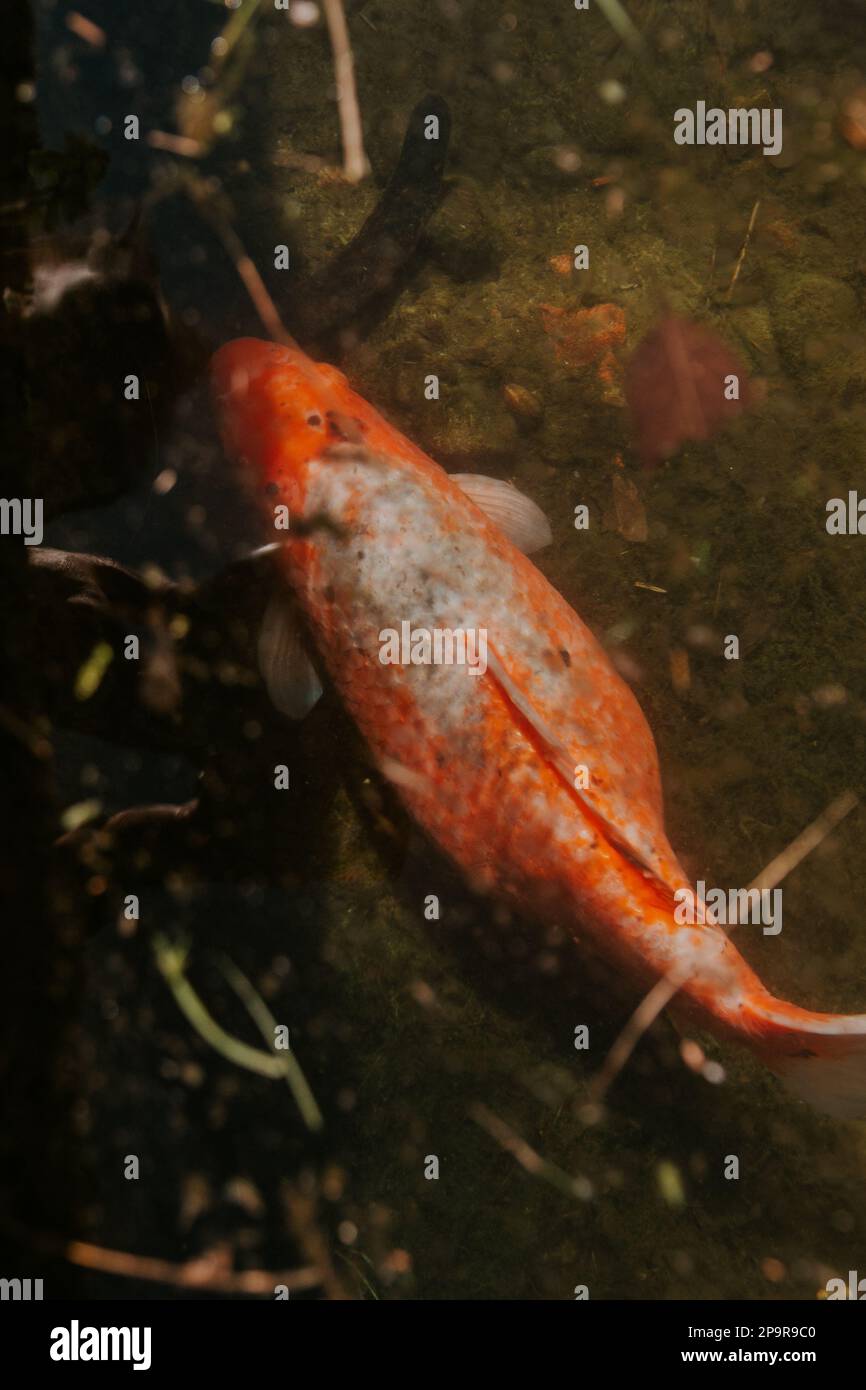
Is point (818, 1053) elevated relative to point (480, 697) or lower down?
lower down

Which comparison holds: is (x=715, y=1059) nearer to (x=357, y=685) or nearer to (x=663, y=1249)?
(x=663, y=1249)

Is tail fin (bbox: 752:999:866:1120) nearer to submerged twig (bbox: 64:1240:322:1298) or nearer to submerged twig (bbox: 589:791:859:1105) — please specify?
submerged twig (bbox: 589:791:859:1105)

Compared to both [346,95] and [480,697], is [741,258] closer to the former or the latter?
[346,95]

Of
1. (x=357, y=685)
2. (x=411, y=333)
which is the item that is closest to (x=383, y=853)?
(x=357, y=685)

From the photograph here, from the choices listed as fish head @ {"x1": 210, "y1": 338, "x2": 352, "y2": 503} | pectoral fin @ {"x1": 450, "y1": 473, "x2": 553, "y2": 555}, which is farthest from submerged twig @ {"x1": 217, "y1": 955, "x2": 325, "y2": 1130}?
pectoral fin @ {"x1": 450, "y1": 473, "x2": 553, "y2": 555}

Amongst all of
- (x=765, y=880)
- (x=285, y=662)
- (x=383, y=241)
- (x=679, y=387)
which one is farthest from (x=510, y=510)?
Result: (x=765, y=880)

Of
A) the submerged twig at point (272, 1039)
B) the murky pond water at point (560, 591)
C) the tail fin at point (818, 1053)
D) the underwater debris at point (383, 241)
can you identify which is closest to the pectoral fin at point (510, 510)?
the murky pond water at point (560, 591)
